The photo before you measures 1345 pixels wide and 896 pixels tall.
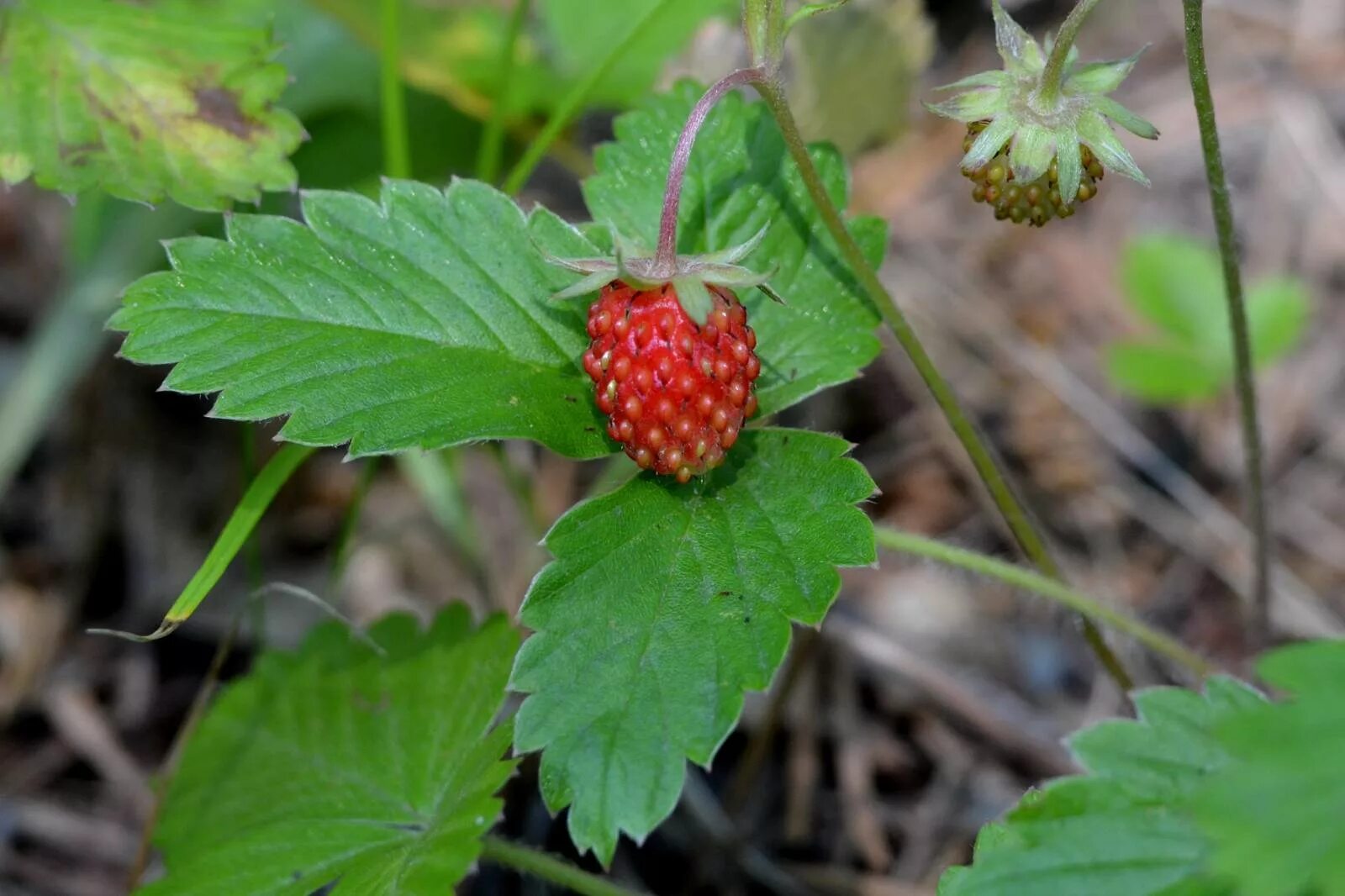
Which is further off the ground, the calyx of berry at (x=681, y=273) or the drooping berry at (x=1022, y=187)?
the drooping berry at (x=1022, y=187)

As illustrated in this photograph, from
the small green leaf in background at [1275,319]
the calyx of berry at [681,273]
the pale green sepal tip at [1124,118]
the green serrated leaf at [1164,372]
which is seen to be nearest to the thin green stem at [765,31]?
the calyx of berry at [681,273]

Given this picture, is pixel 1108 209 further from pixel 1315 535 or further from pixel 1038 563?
pixel 1038 563

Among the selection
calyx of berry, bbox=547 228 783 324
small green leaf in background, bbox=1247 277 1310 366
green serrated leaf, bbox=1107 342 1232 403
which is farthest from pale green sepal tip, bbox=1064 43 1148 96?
small green leaf in background, bbox=1247 277 1310 366

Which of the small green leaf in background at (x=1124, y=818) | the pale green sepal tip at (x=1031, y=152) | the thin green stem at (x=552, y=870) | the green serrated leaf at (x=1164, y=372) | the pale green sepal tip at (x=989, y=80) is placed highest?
the pale green sepal tip at (x=989, y=80)

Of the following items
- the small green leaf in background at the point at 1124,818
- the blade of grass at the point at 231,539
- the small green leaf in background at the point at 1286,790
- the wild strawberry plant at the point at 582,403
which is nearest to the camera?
the small green leaf in background at the point at 1286,790

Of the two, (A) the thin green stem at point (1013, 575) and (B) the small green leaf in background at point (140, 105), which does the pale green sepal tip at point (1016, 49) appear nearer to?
(A) the thin green stem at point (1013, 575)

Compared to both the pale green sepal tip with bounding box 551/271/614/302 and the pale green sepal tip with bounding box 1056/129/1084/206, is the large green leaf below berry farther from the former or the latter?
the pale green sepal tip with bounding box 1056/129/1084/206
